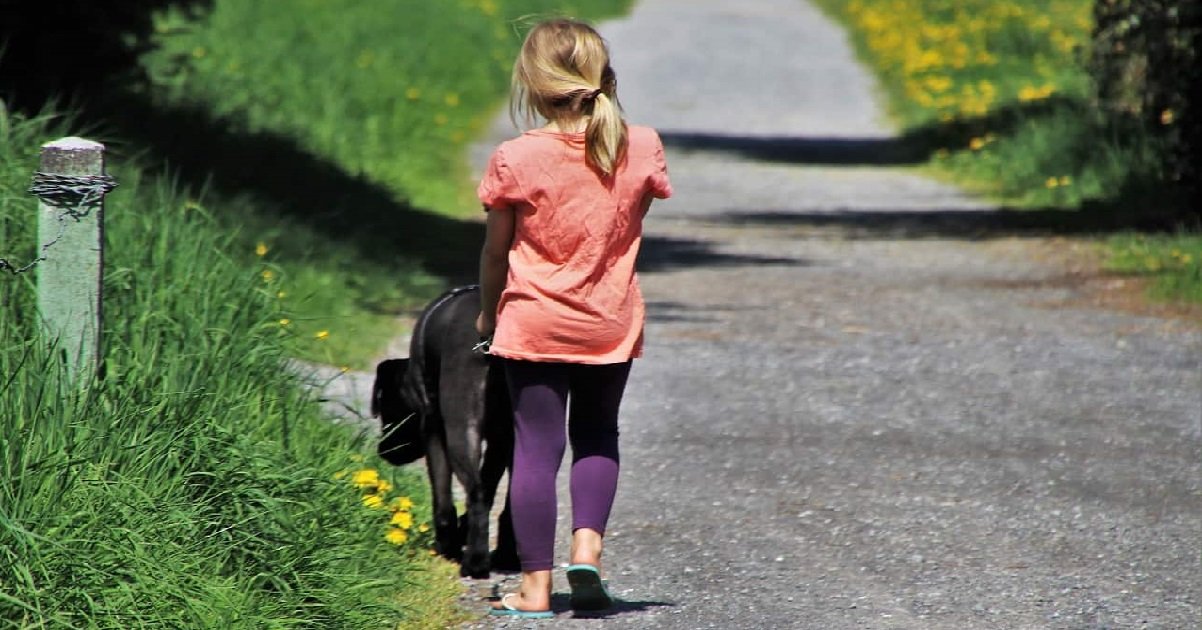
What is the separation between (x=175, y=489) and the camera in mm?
4922

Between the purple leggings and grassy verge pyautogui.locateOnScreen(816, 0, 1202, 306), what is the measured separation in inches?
260

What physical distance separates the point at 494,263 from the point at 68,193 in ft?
3.68

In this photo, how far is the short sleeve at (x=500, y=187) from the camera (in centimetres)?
505

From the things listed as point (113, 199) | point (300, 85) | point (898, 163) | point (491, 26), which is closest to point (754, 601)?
point (113, 199)

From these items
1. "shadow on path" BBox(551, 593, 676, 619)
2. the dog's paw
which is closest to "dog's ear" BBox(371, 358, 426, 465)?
the dog's paw

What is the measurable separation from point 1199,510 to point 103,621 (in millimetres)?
3910

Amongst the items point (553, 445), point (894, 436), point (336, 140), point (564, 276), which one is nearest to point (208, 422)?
point (553, 445)


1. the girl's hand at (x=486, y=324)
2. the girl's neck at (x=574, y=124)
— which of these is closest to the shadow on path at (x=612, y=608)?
the girl's hand at (x=486, y=324)

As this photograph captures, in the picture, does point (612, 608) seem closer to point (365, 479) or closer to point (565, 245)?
point (365, 479)

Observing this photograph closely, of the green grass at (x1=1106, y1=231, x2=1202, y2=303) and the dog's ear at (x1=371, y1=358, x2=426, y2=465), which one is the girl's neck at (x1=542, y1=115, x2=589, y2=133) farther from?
the green grass at (x1=1106, y1=231, x2=1202, y2=303)

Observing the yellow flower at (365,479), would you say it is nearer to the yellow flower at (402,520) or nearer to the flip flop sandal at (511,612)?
the yellow flower at (402,520)

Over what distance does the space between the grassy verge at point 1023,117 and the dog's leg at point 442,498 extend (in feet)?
20.9

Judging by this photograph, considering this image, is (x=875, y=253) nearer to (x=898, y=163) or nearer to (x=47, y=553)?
(x=898, y=163)

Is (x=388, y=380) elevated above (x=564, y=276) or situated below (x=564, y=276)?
below
